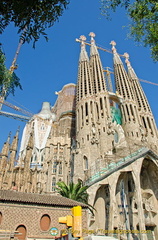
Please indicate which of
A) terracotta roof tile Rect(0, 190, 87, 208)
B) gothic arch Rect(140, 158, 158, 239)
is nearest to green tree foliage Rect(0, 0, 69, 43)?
terracotta roof tile Rect(0, 190, 87, 208)

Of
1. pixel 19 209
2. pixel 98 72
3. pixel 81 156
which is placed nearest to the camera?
pixel 19 209

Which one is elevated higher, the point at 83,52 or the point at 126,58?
the point at 126,58

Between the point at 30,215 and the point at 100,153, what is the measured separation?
63.2 ft

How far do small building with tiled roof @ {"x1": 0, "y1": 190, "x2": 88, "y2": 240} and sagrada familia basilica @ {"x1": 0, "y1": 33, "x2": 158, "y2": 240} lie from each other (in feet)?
26.7

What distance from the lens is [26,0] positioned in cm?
802

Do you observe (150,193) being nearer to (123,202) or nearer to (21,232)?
(123,202)

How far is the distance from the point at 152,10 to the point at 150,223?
2844 cm

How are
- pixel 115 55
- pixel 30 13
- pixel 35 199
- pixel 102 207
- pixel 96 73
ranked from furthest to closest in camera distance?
pixel 115 55 < pixel 96 73 < pixel 102 207 < pixel 35 199 < pixel 30 13

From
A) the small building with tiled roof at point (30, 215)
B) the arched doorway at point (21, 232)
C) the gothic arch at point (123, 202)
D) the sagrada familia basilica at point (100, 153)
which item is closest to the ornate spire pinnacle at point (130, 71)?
the sagrada familia basilica at point (100, 153)

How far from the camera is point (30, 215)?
16359 millimetres

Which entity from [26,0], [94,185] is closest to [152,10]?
[26,0]

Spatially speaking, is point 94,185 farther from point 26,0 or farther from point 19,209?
point 26,0

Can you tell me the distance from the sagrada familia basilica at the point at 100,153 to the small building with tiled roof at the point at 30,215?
8.14 metres

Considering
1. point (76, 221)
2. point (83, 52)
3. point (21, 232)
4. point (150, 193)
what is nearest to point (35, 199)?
point (21, 232)
